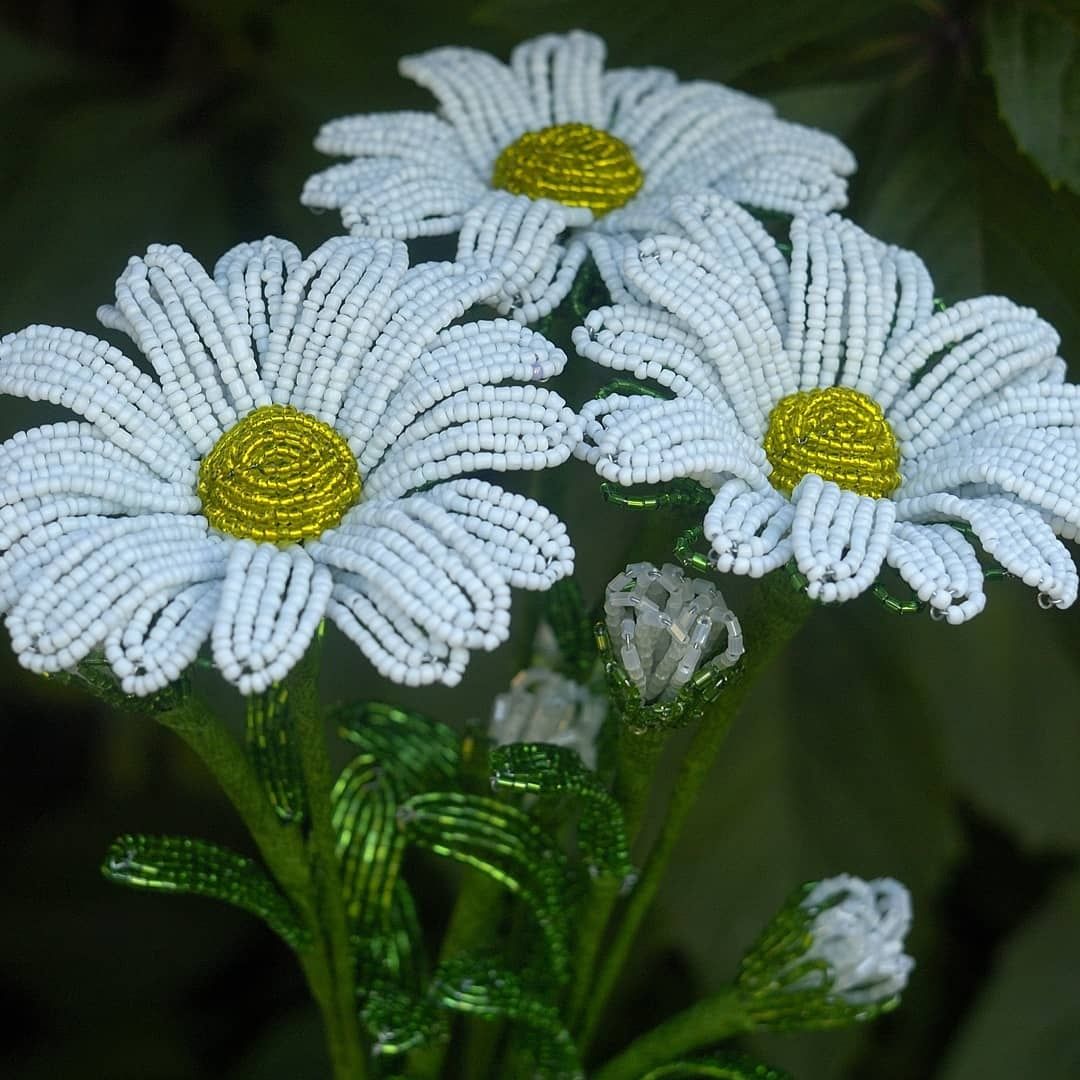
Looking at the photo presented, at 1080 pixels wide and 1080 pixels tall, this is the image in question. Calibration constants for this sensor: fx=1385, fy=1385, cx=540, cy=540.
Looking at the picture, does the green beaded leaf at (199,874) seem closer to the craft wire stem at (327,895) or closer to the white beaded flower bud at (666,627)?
the craft wire stem at (327,895)

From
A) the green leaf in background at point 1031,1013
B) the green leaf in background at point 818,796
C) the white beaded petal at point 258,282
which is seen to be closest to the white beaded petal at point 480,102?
the white beaded petal at point 258,282

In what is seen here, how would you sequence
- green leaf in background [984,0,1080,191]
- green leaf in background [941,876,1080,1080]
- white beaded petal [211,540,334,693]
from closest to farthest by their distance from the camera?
white beaded petal [211,540,334,693] < green leaf in background [984,0,1080,191] < green leaf in background [941,876,1080,1080]

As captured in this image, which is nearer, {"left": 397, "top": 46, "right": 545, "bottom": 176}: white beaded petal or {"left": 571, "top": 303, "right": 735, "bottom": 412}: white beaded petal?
{"left": 571, "top": 303, "right": 735, "bottom": 412}: white beaded petal

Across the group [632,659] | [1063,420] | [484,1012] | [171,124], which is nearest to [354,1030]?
[484,1012]

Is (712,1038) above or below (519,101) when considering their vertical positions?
below

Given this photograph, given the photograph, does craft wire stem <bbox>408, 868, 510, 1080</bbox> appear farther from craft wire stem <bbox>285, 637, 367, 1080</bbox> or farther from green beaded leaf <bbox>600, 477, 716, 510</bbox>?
green beaded leaf <bbox>600, 477, 716, 510</bbox>

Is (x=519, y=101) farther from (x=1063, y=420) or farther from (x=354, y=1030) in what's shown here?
(x=354, y=1030)

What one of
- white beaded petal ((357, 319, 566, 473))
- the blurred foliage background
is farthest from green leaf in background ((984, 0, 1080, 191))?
white beaded petal ((357, 319, 566, 473))
